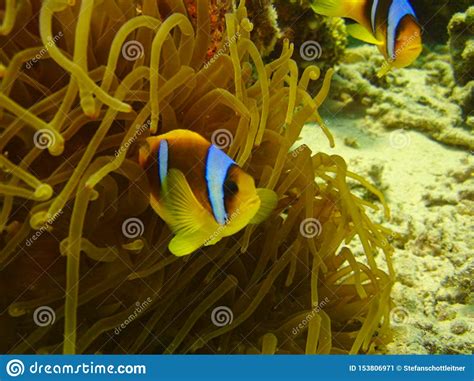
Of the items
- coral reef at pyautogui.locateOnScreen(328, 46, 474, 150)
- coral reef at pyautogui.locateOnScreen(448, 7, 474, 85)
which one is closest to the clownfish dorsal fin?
coral reef at pyautogui.locateOnScreen(328, 46, 474, 150)

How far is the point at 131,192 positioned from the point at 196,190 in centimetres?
21

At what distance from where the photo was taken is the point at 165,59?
4.72 ft

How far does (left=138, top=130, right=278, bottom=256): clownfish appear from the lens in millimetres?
1171

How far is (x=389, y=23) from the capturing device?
1.86 m

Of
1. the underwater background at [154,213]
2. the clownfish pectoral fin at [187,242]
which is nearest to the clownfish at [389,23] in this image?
the underwater background at [154,213]

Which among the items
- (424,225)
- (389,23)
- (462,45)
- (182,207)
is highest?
(389,23)

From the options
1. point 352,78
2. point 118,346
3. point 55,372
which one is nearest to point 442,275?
point 118,346

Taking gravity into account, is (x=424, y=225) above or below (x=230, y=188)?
below

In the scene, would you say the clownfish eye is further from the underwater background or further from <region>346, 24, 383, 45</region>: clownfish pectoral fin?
<region>346, 24, 383, 45</region>: clownfish pectoral fin

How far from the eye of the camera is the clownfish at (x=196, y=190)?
1171 mm

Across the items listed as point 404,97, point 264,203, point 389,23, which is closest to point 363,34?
point 389,23

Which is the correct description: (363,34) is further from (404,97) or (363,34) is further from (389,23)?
(404,97)

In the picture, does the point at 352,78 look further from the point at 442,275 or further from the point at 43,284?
the point at 43,284

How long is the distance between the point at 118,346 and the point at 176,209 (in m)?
0.50
